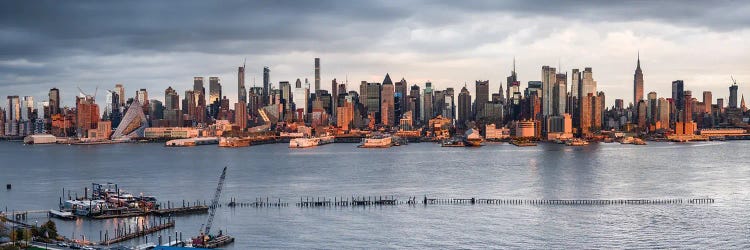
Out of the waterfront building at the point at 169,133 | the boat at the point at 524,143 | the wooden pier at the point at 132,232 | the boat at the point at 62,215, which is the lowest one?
the wooden pier at the point at 132,232

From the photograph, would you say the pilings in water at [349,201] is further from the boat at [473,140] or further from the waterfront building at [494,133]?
the waterfront building at [494,133]

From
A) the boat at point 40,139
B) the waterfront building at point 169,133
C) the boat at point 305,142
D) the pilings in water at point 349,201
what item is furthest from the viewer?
the waterfront building at point 169,133

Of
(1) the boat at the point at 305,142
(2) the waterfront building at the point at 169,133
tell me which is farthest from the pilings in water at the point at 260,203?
(2) the waterfront building at the point at 169,133

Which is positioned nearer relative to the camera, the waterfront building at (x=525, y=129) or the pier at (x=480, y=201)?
the pier at (x=480, y=201)

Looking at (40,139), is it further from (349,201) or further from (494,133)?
(349,201)

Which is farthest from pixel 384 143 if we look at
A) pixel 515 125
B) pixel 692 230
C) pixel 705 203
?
pixel 692 230

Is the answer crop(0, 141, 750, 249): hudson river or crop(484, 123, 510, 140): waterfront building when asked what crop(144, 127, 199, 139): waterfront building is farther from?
crop(0, 141, 750, 249): hudson river

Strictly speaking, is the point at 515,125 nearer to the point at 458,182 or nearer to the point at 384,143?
the point at 384,143

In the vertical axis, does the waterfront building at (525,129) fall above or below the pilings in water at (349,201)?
above

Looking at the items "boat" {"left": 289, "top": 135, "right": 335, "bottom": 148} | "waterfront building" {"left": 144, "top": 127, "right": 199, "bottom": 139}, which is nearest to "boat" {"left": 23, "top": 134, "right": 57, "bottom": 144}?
"waterfront building" {"left": 144, "top": 127, "right": 199, "bottom": 139}
